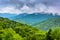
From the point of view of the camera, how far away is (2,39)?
173 feet

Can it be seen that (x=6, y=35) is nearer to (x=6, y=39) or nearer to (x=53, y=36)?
(x=6, y=39)

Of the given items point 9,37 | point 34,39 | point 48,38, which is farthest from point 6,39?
point 48,38

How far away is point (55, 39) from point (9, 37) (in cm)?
1466

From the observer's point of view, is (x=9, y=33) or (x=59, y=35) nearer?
(x=59, y=35)

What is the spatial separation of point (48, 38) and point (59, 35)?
8.40 ft

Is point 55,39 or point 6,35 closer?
point 55,39

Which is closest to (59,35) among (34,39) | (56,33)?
(56,33)

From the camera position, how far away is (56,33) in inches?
1742

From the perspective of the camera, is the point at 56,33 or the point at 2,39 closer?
the point at 56,33

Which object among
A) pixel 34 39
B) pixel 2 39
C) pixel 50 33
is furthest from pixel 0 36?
pixel 50 33

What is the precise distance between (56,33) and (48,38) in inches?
85.7

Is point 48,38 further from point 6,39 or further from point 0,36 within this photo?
point 0,36

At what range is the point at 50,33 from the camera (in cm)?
4456

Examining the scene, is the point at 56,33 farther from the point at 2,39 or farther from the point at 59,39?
the point at 2,39
